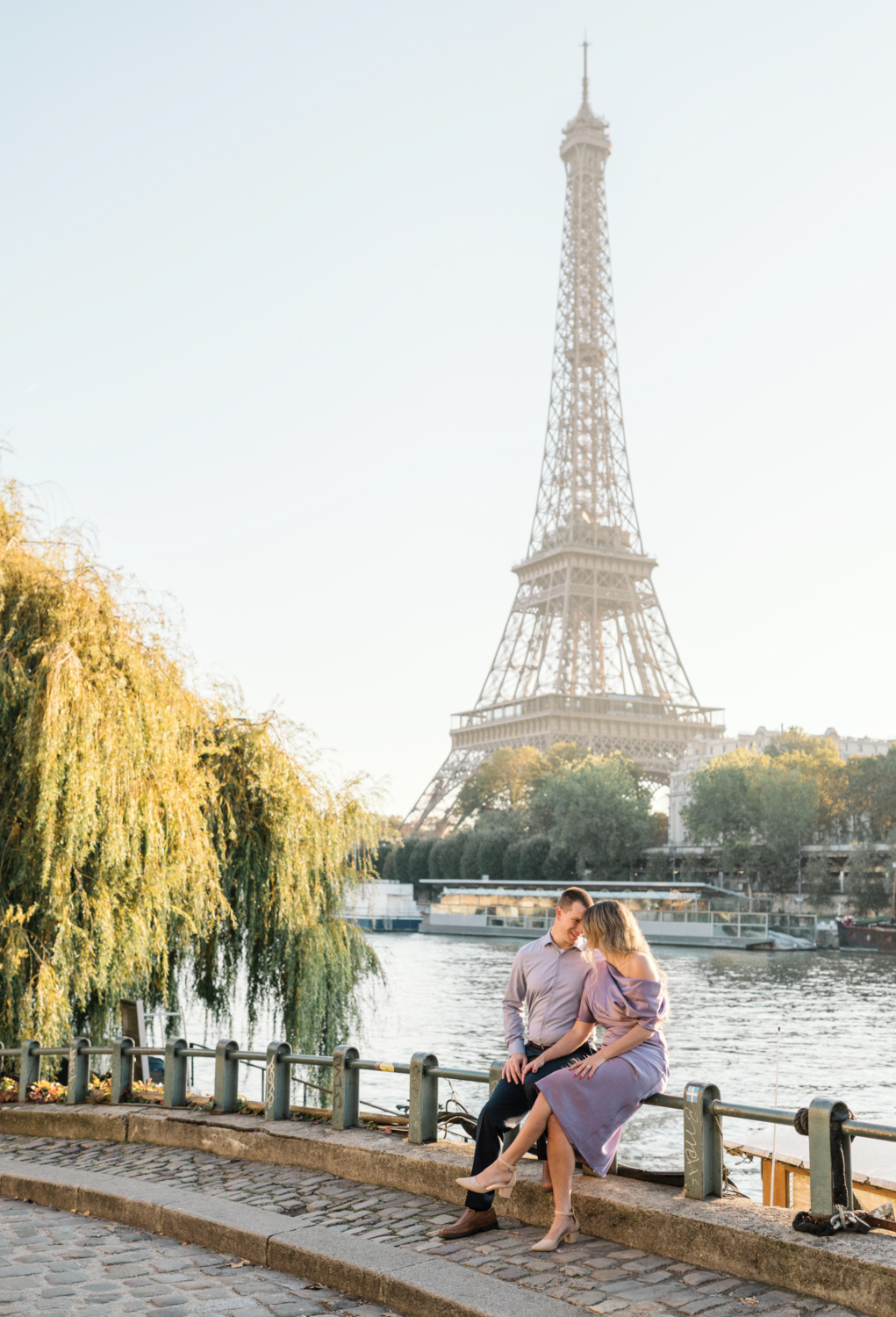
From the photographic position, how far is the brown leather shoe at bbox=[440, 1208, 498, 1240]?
551 centimetres

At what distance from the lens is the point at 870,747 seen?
353 feet

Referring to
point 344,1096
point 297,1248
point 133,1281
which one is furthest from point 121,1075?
point 297,1248

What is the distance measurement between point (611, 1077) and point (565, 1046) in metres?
0.33

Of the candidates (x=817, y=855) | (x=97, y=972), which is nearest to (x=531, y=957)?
(x=97, y=972)

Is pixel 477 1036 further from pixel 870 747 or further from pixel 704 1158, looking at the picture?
pixel 870 747

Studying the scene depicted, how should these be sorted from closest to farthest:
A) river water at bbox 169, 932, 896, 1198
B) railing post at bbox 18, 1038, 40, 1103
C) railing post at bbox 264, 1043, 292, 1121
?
railing post at bbox 264, 1043, 292, 1121, railing post at bbox 18, 1038, 40, 1103, river water at bbox 169, 932, 896, 1198

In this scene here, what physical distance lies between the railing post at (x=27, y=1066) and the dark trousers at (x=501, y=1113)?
17.9 ft

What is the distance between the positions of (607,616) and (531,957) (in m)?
87.3

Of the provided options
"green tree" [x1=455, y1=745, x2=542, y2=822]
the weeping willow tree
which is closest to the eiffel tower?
"green tree" [x1=455, y1=745, x2=542, y2=822]

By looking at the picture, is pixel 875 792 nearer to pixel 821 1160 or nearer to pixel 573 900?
pixel 573 900

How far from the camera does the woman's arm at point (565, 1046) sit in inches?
220

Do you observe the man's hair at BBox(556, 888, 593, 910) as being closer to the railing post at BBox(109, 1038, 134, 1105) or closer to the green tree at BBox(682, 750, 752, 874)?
the railing post at BBox(109, 1038, 134, 1105)

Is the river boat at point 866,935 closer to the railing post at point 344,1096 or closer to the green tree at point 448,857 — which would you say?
the green tree at point 448,857

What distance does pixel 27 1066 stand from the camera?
32.8 feet
